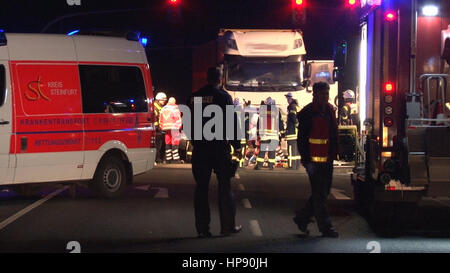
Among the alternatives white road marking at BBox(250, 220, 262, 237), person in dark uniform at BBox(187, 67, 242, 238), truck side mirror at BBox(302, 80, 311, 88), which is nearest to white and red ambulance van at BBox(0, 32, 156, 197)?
white road marking at BBox(250, 220, 262, 237)

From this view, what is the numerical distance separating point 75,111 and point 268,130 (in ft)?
25.9

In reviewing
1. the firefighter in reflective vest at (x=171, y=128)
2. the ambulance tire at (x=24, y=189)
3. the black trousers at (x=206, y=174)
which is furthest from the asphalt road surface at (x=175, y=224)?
the firefighter in reflective vest at (x=171, y=128)

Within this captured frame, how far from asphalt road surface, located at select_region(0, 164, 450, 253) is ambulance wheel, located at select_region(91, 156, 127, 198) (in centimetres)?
21

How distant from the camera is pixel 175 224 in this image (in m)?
10.6

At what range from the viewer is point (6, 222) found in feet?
35.3

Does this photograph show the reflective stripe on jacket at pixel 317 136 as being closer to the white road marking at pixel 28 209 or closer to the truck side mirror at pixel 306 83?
the white road marking at pixel 28 209

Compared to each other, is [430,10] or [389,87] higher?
[430,10]

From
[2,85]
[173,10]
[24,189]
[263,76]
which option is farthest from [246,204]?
[173,10]

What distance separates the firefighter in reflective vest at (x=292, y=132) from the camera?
19.6 meters

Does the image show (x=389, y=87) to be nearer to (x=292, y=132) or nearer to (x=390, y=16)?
(x=390, y=16)

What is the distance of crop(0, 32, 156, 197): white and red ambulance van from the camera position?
12.2 m

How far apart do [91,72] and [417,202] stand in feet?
19.2
